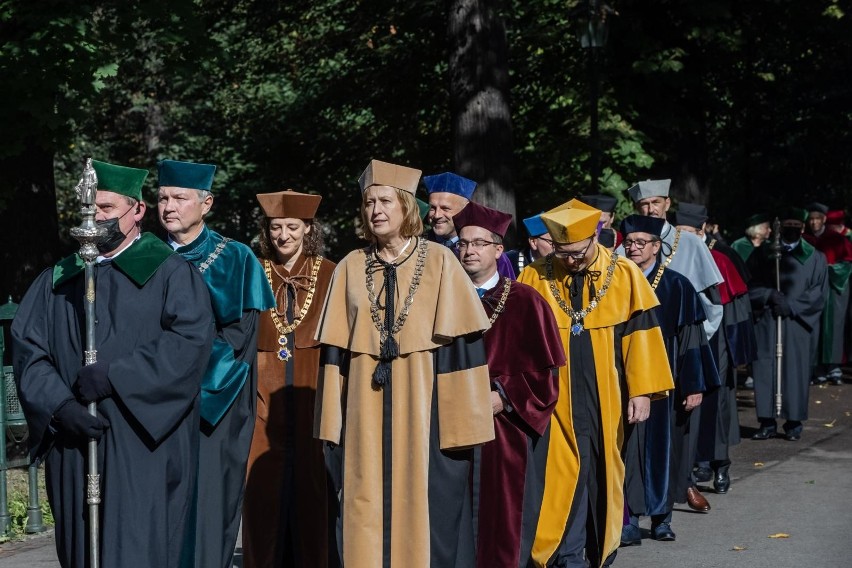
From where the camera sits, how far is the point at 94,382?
19.1 ft

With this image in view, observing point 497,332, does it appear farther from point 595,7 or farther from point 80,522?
point 595,7

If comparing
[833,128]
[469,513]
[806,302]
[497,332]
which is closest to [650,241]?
[497,332]

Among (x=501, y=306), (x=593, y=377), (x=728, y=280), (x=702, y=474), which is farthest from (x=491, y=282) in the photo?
(x=728, y=280)

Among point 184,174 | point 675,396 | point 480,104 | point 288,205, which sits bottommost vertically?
point 675,396

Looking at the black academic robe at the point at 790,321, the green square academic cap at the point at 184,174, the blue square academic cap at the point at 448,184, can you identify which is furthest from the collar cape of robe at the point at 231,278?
the black academic robe at the point at 790,321

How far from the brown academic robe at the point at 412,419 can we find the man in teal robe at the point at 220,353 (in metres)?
0.65

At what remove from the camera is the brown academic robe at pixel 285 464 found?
7.66 m

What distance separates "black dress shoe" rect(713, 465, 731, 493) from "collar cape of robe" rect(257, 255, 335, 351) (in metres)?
4.47

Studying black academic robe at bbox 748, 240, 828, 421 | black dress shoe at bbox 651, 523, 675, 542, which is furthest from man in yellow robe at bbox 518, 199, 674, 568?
black academic robe at bbox 748, 240, 828, 421

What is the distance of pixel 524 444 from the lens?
7.46 metres

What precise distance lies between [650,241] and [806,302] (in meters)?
6.24

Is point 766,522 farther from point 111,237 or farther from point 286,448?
point 111,237

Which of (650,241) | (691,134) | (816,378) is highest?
(691,134)

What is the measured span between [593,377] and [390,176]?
94.0 inches
